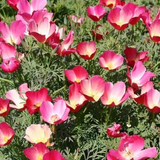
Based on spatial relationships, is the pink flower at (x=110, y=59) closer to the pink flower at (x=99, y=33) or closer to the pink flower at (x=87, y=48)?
the pink flower at (x=87, y=48)

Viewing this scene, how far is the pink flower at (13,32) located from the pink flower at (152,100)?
0.67 m

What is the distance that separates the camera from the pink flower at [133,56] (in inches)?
77.6

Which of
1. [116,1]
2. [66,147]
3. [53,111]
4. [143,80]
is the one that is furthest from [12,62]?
[116,1]

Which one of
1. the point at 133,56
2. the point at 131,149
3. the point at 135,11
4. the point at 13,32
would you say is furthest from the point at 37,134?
the point at 135,11

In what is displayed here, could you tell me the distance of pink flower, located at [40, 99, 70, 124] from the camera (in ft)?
4.97

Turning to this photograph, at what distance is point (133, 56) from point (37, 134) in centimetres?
73

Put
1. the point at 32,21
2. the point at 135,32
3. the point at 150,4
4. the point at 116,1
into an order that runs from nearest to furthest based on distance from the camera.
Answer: the point at 32,21 < the point at 116,1 < the point at 135,32 < the point at 150,4

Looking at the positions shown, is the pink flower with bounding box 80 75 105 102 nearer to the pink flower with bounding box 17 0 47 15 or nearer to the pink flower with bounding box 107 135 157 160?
the pink flower with bounding box 107 135 157 160

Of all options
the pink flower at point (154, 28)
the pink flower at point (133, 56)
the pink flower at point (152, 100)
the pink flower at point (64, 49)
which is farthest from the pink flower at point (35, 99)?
the pink flower at point (154, 28)

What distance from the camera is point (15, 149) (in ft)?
5.33

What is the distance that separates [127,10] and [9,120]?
0.82 m

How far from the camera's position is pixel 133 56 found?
6.50 feet

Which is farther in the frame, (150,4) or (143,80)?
(150,4)

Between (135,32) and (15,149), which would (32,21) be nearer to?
(15,149)
